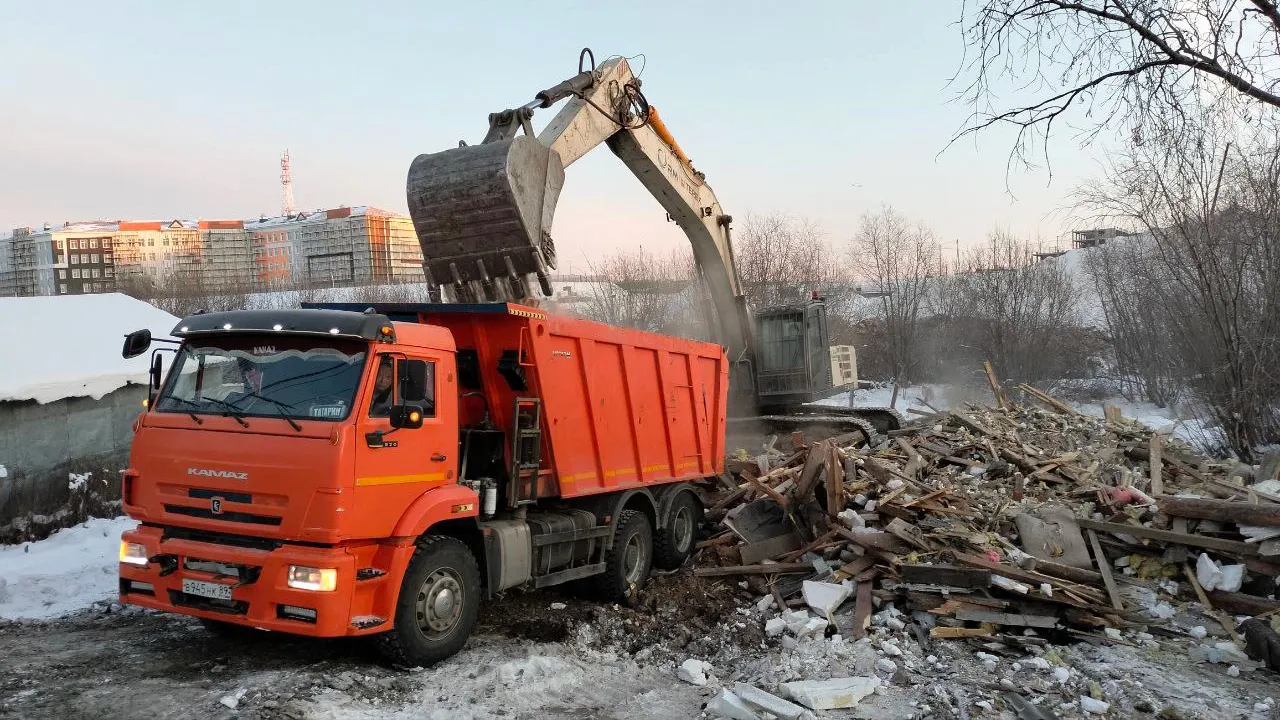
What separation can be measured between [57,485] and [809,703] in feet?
33.0

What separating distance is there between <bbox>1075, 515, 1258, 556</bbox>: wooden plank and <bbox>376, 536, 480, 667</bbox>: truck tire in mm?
6175

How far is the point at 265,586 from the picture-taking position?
5.17 m

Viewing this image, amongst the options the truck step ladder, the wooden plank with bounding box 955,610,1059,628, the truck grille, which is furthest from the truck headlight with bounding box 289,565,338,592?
the wooden plank with bounding box 955,610,1059,628

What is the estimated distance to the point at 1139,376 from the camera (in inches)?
1153

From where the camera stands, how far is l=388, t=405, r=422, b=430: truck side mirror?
551 centimetres

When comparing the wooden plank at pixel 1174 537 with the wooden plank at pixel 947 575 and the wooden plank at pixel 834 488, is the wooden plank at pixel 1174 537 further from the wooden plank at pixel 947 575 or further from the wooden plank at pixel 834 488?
the wooden plank at pixel 834 488

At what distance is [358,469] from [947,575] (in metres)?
5.00

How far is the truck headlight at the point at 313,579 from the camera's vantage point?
5105 mm

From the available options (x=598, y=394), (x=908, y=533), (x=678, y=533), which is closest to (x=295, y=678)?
(x=598, y=394)

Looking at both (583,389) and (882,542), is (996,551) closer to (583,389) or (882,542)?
(882,542)

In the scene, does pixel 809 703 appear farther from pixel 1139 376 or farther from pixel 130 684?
pixel 1139 376

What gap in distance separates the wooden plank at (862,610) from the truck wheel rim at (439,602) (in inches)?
129

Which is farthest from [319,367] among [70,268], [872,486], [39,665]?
[70,268]

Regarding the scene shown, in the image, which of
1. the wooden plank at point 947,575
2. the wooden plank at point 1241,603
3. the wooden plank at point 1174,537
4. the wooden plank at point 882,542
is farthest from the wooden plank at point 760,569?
the wooden plank at point 1241,603
